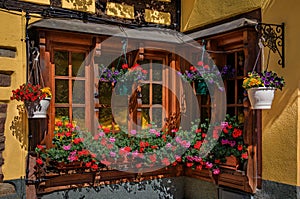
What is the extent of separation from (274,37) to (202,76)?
1.14 m

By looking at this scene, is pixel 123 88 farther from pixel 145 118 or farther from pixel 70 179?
pixel 70 179

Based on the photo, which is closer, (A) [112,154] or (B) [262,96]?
(B) [262,96]

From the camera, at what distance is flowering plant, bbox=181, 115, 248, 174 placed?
15.2 ft

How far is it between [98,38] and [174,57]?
1.31 metres

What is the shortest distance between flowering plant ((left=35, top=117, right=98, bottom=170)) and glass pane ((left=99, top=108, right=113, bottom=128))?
488mm

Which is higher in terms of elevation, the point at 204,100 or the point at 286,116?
the point at 204,100

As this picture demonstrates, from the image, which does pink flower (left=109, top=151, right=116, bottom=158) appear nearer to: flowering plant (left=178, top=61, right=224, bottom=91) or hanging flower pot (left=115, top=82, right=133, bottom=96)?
hanging flower pot (left=115, top=82, right=133, bottom=96)

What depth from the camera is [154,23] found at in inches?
225

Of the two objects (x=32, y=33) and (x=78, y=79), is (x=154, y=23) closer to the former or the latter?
(x=78, y=79)

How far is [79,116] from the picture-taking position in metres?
5.02

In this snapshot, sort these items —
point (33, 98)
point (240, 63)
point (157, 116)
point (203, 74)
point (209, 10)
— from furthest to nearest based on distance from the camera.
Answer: point (157, 116) → point (209, 10) → point (203, 74) → point (240, 63) → point (33, 98)

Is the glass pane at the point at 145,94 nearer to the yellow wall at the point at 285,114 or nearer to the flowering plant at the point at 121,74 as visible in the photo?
the flowering plant at the point at 121,74

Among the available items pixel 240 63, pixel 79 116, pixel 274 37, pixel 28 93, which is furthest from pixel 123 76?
pixel 274 37

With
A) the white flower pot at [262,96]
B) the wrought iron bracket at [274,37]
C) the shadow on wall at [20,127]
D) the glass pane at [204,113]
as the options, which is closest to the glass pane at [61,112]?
the shadow on wall at [20,127]
